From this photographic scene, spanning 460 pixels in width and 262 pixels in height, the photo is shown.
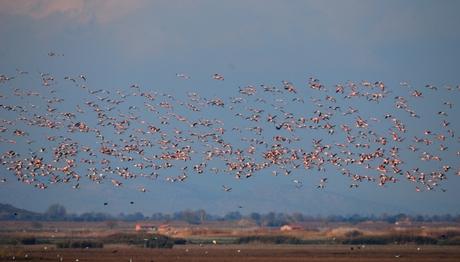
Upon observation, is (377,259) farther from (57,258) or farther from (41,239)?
(41,239)

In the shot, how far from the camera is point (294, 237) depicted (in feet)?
459

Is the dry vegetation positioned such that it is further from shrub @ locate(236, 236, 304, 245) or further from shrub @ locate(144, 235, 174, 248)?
shrub @ locate(144, 235, 174, 248)

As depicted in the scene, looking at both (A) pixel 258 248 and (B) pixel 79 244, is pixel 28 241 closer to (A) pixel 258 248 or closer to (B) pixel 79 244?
(B) pixel 79 244

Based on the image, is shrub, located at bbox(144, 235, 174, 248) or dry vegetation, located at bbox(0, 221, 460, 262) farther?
shrub, located at bbox(144, 235, 174, 248)

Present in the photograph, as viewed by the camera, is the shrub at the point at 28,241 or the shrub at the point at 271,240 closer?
the shrub at the point at 28,241

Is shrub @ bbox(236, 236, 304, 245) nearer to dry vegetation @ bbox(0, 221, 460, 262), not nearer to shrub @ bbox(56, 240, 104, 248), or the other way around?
dry vegetation @ bbox(0, 221, 460, 262)

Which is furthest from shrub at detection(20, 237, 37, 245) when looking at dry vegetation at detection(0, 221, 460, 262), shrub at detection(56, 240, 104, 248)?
shrub at detection(56, 240, 104, 248)

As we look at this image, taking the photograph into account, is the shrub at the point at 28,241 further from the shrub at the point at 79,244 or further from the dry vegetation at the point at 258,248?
the shrub at the point at 79,244

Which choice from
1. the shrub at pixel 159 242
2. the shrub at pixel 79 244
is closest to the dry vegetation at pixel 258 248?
the shrub at pixel 79 244

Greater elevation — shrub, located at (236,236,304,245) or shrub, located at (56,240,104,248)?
shrub, located at (236,236,304,245)

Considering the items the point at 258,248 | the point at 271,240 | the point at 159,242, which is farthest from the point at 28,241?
the point at 271,240

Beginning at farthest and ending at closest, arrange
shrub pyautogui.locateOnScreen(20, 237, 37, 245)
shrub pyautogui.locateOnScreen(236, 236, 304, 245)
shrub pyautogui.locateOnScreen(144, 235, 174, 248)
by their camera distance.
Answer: shrub pyautogui.locateOnScreen(236, 236, 304, 245)
shrub pyautogui.locateOnScreen(20, 237, 37, 245)
shrub pyautogui.locateOnScreen(144, 235, 174, 248)

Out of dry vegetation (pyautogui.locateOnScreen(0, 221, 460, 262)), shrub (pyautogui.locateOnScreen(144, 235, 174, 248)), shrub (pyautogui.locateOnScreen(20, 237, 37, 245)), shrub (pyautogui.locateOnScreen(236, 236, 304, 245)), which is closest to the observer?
dry vegetation (pyautogui.locateOnScreen(0, 221, 460, 262))

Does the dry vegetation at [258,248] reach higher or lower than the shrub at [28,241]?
lower
